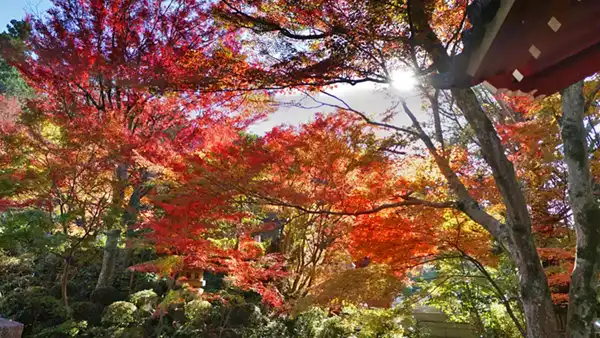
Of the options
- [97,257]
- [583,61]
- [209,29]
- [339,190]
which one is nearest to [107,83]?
[209,29]

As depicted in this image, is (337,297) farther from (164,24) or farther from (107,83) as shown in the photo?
(164,24)

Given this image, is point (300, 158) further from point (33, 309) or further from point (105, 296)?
point (33, 309)

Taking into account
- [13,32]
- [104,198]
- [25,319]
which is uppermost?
[13,32]

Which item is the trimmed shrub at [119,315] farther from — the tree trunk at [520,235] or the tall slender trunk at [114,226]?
the tree trunk at [520,235]

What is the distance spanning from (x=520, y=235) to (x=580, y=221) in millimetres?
730

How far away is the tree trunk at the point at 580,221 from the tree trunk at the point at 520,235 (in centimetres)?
26

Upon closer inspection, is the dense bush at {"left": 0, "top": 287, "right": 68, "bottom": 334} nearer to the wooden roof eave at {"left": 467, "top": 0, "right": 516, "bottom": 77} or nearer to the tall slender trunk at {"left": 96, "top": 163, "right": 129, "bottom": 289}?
the tall slender trunk at {"left": 96, "top": 163, "right": 129, "bottom": 289}

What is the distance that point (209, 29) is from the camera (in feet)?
28.7

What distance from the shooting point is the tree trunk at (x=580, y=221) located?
3.51 meters

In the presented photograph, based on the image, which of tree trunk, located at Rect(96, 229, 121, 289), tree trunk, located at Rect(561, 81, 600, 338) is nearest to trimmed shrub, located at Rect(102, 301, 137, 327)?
tree trunk, located at Rect(96, 229, 121, 289)

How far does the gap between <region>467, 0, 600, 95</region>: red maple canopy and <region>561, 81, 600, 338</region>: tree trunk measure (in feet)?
10.2

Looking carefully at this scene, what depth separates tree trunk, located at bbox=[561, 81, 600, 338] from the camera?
3.51m

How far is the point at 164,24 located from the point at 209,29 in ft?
4.27

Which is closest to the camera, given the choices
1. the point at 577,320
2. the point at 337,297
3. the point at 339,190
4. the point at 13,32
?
the point at 577,320
